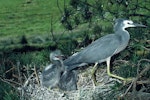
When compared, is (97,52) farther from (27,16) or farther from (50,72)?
(27,16)

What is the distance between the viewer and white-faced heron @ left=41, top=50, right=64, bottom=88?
2.48 metres

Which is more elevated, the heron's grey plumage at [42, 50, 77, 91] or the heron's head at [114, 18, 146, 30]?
the heron's head at [114, 18, 146, 30]

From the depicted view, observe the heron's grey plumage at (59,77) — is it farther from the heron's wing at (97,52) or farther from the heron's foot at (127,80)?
the heron's foot at (127,80)

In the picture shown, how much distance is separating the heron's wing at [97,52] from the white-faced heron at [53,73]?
3 cm

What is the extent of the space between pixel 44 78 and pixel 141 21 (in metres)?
0.57

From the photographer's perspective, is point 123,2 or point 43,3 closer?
point 123,2

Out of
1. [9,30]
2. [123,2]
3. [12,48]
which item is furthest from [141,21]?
[9,30]

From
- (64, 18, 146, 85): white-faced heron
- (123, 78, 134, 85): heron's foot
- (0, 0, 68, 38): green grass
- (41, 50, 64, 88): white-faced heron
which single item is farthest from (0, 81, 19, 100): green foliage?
(0, 0, 68, 38): green grass

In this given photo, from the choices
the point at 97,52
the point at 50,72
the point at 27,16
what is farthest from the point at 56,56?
the point at 27,16

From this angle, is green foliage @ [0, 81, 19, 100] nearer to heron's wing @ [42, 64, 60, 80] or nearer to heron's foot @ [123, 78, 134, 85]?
heron's wing @ [42, 64, 60, 80]

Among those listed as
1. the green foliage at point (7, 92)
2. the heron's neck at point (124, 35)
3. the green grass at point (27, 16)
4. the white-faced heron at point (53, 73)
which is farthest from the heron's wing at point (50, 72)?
the green grass at point (27, 16)

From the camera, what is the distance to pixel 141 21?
2783 mm

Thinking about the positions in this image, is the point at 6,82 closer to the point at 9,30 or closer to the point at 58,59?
the point at 58,59

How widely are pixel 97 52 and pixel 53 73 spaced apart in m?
0.20
